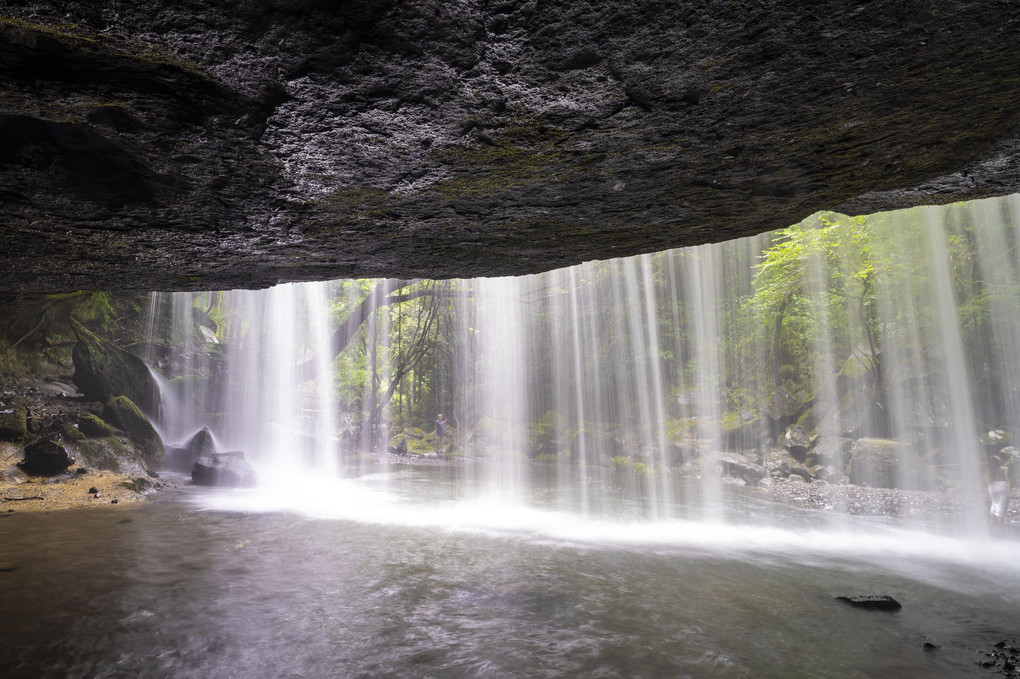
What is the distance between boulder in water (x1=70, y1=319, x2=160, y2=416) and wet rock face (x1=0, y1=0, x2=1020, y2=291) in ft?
30.6

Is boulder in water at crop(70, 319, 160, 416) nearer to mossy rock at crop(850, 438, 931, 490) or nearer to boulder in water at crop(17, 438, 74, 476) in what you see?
boulder in water at crop(17, 438, 74, 476)

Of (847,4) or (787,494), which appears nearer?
(847,4)

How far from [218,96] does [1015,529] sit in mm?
16197

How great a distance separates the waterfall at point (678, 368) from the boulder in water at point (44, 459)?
5385 mm

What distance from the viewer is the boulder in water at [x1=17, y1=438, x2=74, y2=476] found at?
9.52 metres

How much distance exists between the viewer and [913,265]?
17.6 m

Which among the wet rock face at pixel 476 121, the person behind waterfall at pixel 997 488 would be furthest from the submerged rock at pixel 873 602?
the person behind waterfall at pixel 997 488

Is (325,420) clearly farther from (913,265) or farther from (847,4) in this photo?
(847,4)

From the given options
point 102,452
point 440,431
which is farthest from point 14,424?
point 440,431

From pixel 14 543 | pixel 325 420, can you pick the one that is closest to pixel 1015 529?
pixel 14 543

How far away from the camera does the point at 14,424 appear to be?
384 inches

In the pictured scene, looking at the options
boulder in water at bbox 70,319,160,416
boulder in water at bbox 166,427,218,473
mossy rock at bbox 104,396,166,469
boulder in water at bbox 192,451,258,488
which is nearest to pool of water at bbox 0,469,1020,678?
boulder in water at bbox 192,451,258,488

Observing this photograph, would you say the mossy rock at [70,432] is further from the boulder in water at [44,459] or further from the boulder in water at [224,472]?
the boulder in water at [224,472]

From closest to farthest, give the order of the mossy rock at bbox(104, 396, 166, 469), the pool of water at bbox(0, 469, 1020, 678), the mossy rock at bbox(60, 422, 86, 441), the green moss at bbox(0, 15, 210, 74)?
1. the green moss at bbox(0, 15, 210, 74)
2. the pool of water at bbox(0, 469, 1020, 678)
3. the mossy rock at bbox(60, 422, 86, 441)
4. the mossy rock at bbox(104, 396, 166, 469)
